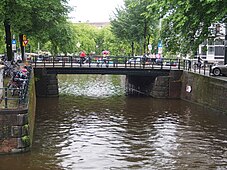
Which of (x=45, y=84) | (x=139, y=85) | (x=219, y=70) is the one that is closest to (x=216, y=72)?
(x=219, y=70)

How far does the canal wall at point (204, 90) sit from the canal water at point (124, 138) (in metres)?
0.75

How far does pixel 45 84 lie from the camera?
33062 millimetres

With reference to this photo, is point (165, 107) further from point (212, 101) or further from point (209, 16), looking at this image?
point (209, 16)

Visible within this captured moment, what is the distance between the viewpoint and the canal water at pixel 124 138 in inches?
546

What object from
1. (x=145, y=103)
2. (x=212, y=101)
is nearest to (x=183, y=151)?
(x=212, y=101)

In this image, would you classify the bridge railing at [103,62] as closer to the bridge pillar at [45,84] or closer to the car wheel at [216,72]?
the bridge pillar at [45,84]

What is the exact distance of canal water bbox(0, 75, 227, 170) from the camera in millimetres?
13867

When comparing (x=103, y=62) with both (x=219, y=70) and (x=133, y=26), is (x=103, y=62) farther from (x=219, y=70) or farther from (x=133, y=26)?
(x=133, y=26)

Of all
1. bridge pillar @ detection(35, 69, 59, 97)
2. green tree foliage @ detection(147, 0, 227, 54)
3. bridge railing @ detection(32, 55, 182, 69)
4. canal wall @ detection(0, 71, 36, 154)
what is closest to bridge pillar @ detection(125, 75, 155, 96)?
bridge railing @ detection(32, 55, 182, 69)

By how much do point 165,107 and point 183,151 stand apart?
12891mm

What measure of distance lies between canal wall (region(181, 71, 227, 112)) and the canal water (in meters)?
0.75

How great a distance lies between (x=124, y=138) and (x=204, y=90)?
12.7 m

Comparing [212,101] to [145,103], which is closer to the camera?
[212,101]

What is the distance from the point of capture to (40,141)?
16812 millimetres
